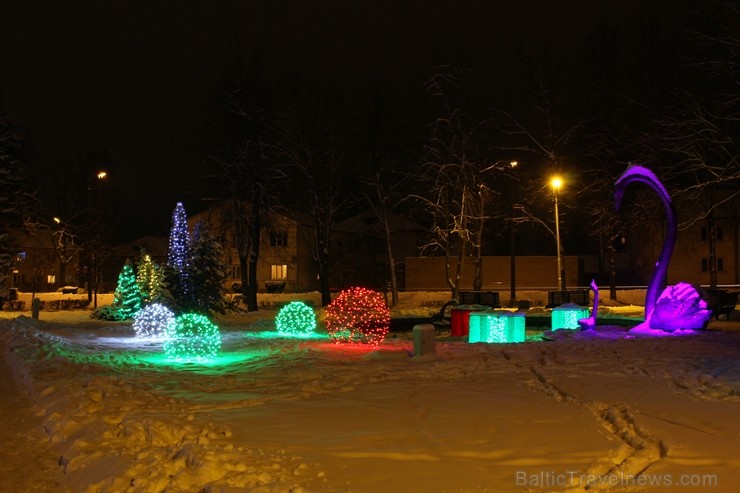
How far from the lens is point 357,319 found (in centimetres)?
1883

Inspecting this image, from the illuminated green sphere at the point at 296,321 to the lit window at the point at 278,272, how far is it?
36.4m

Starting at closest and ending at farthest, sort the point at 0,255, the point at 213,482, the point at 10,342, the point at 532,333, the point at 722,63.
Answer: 1. the point at 213,482
2. the point at 10,342
3. the point at 722,63
4. the point at 532,333
5. the point at 0,255

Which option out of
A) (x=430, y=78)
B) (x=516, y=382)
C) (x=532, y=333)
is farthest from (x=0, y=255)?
(x=516, y=382)

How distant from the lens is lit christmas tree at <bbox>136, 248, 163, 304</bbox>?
31.0m

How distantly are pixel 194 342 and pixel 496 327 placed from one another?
838cm

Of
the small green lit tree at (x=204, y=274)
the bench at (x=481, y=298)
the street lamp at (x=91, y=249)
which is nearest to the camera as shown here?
the bench at (x=481, y=298)

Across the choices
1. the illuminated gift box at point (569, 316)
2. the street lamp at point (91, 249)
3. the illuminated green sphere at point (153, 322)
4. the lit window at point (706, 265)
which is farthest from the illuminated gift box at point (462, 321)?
the lit window at point (706, 265)

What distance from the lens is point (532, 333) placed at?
77.7 feet

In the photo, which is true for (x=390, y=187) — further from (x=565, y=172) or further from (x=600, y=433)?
(x=600, y=433)

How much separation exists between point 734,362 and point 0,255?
37.4 meters

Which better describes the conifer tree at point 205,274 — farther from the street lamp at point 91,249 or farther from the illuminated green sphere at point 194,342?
the illuminated green sphere at point 194,342

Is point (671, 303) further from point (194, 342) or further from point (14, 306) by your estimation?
point (14, 306)

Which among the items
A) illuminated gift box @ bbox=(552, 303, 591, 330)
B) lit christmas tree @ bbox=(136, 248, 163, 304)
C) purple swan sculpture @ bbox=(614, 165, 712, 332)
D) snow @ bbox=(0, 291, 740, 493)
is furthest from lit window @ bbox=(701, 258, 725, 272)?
lit christmas tree @ bbox=(136, 248, 163, 304)

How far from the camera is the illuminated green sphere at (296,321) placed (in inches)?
863
